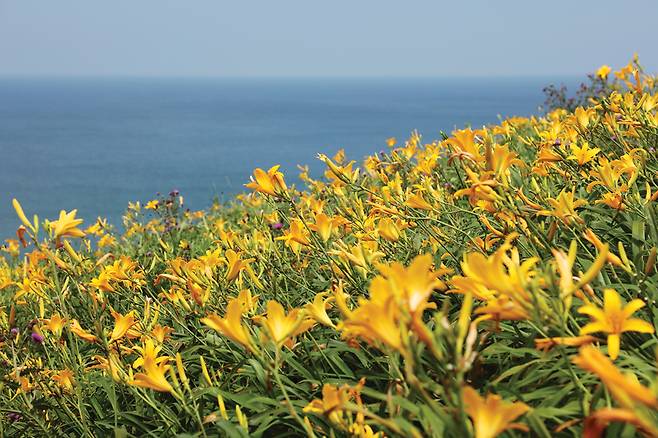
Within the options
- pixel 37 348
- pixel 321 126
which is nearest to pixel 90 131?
pixel 321 126

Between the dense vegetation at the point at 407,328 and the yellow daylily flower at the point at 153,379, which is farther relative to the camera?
the yellow daylily flower at the point at 153,379

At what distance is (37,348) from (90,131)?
88.8 m

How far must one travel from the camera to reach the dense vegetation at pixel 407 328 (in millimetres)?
1035

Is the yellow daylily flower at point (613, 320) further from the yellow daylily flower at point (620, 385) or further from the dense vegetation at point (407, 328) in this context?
the yellow daylily flower at point (620, 385)

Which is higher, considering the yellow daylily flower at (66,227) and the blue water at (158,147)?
the yellow daylily flower at (66,227)

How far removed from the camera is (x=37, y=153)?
6397 centimetres

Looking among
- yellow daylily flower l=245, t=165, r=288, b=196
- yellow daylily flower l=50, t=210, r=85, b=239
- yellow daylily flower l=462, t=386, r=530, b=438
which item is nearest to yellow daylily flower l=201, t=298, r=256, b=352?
yellow daylily flower l=462, t=386, r=530, b=438

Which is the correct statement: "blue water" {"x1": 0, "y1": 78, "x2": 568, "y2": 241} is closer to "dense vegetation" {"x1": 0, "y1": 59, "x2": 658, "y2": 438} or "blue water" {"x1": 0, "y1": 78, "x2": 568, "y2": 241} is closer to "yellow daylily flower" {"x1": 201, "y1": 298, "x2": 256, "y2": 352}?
"dense vegetation" {"x1": 0, "y1": 59, "x2": 658, "y2": 438}

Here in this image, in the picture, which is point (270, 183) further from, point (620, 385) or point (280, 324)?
point (620, 385)

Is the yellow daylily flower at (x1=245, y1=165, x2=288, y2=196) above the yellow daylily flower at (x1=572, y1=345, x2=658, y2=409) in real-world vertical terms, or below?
above

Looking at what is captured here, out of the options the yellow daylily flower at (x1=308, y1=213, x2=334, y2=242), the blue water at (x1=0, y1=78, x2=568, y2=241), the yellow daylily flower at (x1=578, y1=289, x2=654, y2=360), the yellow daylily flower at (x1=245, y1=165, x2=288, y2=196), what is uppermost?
the yellow daylily flower at (x1=245, y1=165, x2=288, y2=196)

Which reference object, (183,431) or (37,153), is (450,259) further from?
(37,153)

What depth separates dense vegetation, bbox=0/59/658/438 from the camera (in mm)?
1035

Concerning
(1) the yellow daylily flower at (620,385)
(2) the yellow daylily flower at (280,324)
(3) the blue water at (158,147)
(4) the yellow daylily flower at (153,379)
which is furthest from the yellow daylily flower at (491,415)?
(3) the blue water at (158,147)
